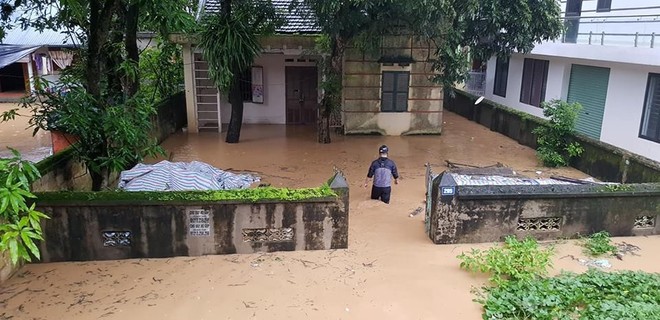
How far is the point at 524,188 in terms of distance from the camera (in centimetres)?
761

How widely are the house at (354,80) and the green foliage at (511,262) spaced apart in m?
8.90

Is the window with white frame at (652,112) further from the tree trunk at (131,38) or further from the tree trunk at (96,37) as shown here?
the tree trunk at (96,37)

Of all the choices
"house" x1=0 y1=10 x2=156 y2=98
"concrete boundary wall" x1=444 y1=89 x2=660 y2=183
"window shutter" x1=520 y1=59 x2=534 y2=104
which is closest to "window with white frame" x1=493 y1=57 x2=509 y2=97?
"window shutter" x1=520 y1=59 x2=534 y2=104

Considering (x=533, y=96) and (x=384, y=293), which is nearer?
A: (x=384, y=293)

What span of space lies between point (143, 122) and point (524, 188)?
6079mm

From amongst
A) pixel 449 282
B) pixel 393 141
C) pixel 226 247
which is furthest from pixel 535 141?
pixel 226 247

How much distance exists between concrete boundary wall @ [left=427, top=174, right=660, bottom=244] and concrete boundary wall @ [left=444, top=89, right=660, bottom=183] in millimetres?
1969

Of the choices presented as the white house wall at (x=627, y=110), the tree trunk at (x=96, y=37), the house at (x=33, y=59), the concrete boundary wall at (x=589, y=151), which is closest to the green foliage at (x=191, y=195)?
the tree trunk at (x=96, y=37)

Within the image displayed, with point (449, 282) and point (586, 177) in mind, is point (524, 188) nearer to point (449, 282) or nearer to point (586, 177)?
point (449, 282)

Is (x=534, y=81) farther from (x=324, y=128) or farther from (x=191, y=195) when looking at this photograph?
(x=191, y=195)

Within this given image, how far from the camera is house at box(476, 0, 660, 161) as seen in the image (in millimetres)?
12227

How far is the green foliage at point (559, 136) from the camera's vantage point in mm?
12516

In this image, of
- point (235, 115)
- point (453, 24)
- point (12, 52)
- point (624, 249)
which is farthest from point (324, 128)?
point (12, 52)

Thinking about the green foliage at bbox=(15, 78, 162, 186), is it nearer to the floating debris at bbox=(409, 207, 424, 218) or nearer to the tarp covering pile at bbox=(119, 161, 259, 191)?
the tarp covering pile at bbox=(119, 161, 259, 191)
